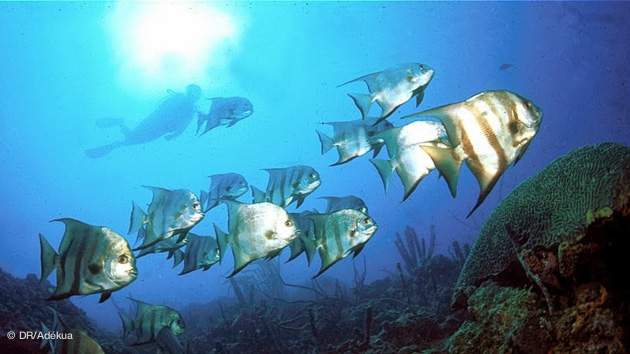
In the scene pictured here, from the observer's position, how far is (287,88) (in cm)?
4903

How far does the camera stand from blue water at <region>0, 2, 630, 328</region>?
33.6 m

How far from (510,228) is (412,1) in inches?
1406

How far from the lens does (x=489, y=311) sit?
336 centimetres

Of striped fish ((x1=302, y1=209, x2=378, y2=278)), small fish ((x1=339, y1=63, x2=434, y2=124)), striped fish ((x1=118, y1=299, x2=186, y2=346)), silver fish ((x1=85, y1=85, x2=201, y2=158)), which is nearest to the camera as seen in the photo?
striped fish ((x1=302, y1=209, x2=378, y2=278))

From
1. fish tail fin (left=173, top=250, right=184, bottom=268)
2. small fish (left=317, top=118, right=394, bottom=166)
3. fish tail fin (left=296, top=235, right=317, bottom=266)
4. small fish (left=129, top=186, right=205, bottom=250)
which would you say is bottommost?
fish tail fin (left=296, top=235, right=317, bottom=266)

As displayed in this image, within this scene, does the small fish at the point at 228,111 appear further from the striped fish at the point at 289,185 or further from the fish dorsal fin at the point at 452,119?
the fish dorsal fin at the point at 452,119

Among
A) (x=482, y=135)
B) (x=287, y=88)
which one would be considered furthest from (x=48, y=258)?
(x=287, y=88)

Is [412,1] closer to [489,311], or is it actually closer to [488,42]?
[488,42]

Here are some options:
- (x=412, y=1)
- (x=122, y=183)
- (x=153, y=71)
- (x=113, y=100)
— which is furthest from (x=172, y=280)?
(x=412, y=1)

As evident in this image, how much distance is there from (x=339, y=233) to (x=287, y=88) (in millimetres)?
48132

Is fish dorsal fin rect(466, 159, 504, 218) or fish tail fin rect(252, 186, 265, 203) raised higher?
fish tail fin rect(252, 186, 265, 203)

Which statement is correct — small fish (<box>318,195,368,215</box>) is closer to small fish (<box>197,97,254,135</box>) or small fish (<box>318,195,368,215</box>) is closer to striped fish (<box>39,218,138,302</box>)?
striped fish (<box>39,218,138,302</box>)

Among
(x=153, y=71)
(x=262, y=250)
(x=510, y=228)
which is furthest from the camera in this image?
Result: (x=153, y=71)

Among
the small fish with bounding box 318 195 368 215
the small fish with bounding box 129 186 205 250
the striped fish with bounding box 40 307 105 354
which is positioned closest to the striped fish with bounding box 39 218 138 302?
the striped fish with bounding box 40 307 105 354
